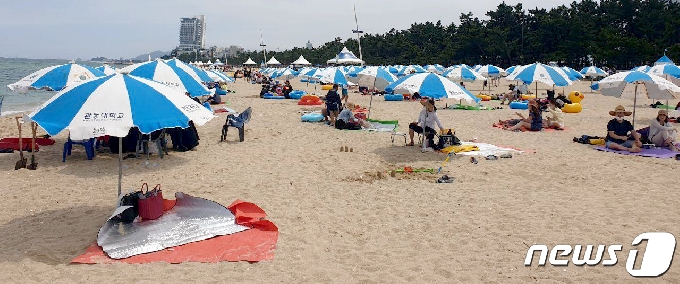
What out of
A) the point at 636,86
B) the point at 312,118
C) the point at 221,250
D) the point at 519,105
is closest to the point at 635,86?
the point at 636,86

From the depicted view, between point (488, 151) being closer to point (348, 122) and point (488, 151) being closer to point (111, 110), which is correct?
point (348, 122)

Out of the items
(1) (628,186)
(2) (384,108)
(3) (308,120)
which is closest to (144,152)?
(3) (308,120)

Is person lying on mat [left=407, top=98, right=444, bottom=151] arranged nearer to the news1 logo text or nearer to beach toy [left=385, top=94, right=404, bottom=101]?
the news1 logo text

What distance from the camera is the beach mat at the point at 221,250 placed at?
14.7ft

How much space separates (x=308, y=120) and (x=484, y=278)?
10.9 meters

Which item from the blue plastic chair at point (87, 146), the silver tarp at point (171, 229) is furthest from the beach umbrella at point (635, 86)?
the blue plastic chair at point (87, 146)

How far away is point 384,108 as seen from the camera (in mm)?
19000

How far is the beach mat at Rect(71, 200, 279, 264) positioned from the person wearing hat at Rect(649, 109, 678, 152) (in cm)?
Answer: 867

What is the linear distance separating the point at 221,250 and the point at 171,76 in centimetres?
568

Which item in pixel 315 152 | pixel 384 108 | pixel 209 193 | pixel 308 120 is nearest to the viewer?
pixel 209 193

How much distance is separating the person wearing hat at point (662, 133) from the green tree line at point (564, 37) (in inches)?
1437

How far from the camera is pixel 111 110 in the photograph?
15.2 feet

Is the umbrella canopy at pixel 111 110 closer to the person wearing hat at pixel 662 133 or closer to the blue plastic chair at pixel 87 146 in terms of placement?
the blue plastic chair at pixel 87 146

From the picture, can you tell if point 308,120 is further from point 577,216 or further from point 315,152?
point 577,216
